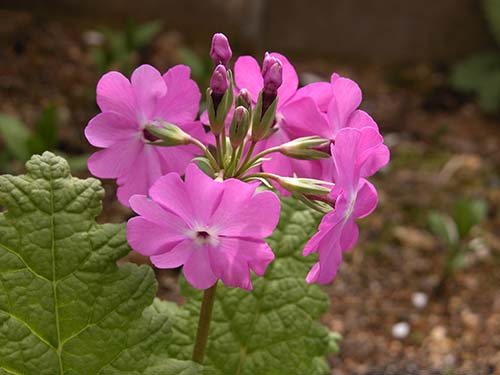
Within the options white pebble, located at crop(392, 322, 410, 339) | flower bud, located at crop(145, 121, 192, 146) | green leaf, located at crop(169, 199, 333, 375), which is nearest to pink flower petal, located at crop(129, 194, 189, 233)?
flower bud, located at crop(145, 121, 192, 146)

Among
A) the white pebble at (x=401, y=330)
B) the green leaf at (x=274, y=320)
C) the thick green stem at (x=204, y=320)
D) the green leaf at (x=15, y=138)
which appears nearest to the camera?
the thick green stem at (x=204, y=320)

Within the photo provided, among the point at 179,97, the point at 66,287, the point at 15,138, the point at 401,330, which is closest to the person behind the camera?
the point at 179,97

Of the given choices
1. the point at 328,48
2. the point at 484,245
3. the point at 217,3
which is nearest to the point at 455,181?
the point at 484,245

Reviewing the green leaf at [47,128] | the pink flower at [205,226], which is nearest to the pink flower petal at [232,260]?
the pink flower at [205,226]

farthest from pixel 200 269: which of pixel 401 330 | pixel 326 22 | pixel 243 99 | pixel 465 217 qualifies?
pixel 326 22

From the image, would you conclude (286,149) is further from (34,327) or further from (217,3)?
(217,3)

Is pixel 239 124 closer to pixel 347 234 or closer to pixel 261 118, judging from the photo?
pixel 261 118

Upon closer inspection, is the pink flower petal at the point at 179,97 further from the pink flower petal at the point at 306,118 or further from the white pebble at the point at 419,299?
the white pebble at the point at 419,299

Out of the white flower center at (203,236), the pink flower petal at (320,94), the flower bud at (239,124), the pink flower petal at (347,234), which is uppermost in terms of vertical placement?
the pink flower petal at (320,94)
